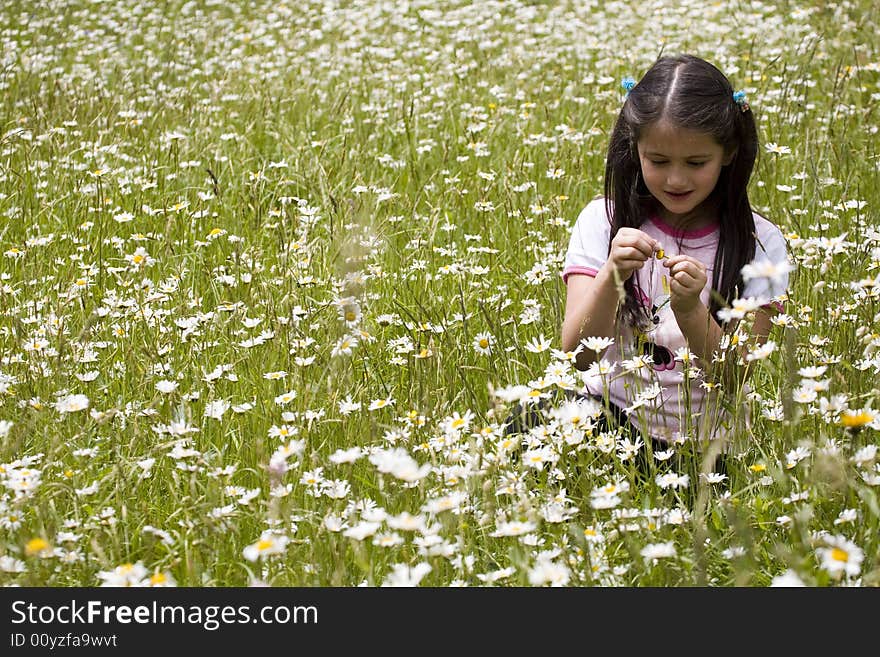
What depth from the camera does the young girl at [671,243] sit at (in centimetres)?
266

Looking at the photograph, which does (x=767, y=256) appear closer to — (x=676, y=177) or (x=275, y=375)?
(x=676, y=177)

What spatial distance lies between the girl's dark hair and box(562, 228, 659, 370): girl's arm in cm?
7

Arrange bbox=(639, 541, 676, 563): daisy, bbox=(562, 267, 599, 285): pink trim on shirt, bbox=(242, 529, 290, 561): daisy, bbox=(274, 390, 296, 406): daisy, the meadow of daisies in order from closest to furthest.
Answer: bbox=(242, 529, 290, 561): daisy < bbox=(639, 541, 676, 563): daisy < the meadow of daisies < bbox=(274, 390, 296, 406): daisy < bbox=(562, 267, 599, 285): pink trim on shirt

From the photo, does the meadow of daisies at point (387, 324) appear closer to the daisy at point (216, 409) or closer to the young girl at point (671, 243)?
the daisy at point (216, 409)

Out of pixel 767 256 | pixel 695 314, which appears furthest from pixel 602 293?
pixel 767 256

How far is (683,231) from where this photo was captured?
3.05 m

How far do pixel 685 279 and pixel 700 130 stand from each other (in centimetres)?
44

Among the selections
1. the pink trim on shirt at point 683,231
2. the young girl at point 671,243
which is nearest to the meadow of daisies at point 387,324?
the young girl at point 671,243

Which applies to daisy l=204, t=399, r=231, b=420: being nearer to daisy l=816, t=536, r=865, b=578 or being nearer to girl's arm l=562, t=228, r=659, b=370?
girl's arm l=562, t=228, r=659, b=370

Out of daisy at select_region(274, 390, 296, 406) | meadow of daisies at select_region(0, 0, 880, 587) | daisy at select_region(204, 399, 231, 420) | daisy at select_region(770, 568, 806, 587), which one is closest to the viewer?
daisy at select_region(770, 568, 806, 587)

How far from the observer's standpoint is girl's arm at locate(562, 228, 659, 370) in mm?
2572


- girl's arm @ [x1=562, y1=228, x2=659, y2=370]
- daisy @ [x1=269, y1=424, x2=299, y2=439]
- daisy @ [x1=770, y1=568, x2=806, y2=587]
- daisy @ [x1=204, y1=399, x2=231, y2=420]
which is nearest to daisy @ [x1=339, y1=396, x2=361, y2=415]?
daisy @ [x1=269, y1=424, x2=299, y2=439]

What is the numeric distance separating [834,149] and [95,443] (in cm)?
319

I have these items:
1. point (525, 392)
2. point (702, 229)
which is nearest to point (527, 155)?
point (702, 229)
